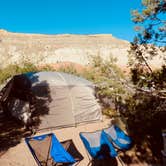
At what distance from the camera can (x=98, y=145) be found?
537 cm

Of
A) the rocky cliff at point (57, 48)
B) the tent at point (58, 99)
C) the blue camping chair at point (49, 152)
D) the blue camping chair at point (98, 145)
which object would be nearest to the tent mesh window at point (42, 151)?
the blue camping chair at point (49, 152)

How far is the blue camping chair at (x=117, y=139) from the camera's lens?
5.64 metres

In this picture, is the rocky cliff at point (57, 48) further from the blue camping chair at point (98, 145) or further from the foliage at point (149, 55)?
the blue camping chair at point (98, 145)

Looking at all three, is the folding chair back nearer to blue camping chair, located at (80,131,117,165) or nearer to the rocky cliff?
blue camping chair, located at (80,131,117,165)

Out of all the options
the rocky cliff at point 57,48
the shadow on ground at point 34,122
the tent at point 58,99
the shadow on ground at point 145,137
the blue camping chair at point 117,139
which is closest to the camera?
the blue camping chair at point 117,139

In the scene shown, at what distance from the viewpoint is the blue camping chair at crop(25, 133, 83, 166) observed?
4812 millimetres

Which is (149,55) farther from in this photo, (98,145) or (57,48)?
(57,48)

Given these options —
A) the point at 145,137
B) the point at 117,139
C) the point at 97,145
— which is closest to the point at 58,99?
the point at 145,137

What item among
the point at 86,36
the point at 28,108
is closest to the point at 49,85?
the point at 28,108

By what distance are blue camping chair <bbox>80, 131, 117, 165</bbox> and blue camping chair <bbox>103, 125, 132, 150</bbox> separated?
230mm

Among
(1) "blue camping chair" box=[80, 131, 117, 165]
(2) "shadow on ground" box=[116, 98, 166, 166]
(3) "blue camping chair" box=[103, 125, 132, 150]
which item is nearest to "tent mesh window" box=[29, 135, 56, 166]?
(1) "blue camping chair" box=[80, 131, 117, 165]

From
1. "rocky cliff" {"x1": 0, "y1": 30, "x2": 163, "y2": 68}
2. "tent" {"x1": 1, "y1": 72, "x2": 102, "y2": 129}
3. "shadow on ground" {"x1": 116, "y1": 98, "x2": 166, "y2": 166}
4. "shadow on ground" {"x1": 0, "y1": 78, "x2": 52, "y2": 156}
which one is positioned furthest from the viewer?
"rocky cliff" {"x1": 0, "y1": 30, "x2": 163, "y2": 68}

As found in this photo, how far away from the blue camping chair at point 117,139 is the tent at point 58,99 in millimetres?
3433

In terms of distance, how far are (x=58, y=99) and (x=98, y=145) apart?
4126 millimetres
